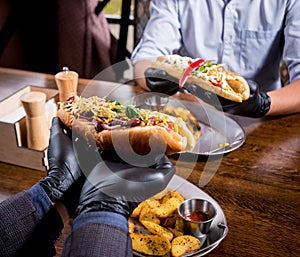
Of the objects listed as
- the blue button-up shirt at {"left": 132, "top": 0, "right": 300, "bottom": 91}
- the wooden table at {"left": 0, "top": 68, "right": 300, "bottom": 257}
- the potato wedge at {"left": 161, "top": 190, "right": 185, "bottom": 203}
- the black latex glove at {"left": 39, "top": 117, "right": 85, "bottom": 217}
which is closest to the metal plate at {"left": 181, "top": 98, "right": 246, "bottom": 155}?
the wooden table at {"left": 0, "top": 68, "right": 300, "bottom": 257}

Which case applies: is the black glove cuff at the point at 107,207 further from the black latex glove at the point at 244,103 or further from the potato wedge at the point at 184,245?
the black latex glove at the point at 244,103

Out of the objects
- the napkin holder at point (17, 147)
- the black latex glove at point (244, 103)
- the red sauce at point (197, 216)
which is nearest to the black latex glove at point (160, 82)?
the black latex glove at point (244, 103)

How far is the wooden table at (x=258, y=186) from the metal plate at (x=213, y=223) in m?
0.03

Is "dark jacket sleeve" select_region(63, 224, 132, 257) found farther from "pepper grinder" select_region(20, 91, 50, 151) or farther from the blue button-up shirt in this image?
the blue button-up shirt

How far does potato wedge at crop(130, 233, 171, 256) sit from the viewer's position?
43.1 inches

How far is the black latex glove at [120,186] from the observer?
1.08m

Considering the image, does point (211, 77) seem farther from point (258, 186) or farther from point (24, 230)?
point (24, 230)

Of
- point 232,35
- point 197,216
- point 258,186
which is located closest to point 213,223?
point 197,216

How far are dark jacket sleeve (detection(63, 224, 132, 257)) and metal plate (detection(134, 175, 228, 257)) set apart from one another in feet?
0.47

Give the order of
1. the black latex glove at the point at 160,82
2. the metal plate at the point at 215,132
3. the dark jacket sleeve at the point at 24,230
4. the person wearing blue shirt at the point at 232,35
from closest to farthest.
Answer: the dark jacket sleeve at the point at 24,230
the metal plate at the point at 215,132
the black latex glove at the point at 160,82
the person wearing blue shirt at the point at 232,35

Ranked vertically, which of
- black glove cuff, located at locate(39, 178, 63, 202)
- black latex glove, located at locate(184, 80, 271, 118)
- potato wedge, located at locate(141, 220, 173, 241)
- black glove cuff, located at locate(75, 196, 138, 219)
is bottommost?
potato wedge, located at locate(141, 220, 173, 241)

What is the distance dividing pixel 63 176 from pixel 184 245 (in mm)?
400

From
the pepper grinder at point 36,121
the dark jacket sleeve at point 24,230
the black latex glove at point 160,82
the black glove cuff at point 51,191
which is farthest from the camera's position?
the black latex glove at point 160,82

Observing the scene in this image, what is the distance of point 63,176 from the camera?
3.94 feet
